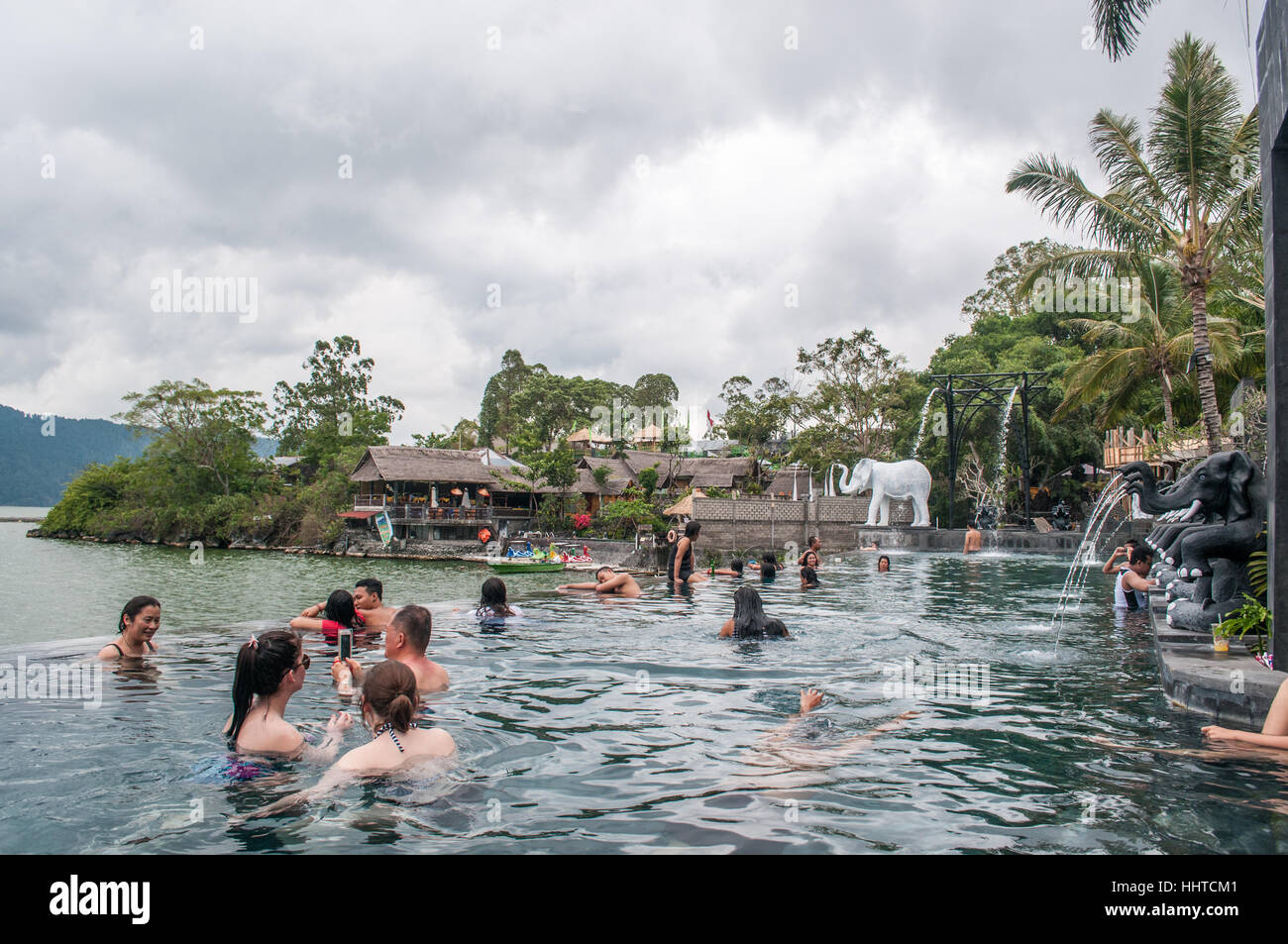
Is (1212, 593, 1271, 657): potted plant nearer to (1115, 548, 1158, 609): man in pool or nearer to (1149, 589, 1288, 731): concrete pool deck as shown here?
(1149, 589, 1288, 731): concrete pool deck

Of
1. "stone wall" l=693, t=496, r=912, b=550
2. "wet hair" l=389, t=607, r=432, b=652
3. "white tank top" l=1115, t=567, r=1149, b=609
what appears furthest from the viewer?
→ "stone wall" l=693, t=496, r=912, b=550

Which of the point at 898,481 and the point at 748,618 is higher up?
the point at 898,481

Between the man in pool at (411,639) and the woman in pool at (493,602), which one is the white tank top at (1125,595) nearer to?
the woman in pool at (493,602)

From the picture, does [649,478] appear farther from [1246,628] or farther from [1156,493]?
[1246,628]

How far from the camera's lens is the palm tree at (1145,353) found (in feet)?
80.6

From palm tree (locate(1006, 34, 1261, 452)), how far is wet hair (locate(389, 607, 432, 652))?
15619 millimetres

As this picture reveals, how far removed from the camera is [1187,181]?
16219 mm

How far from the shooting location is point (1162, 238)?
57.3 feet

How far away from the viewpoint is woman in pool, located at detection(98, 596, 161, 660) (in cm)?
810

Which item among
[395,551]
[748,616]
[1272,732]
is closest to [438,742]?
[1272,732]

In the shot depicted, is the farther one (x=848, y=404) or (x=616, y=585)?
(x=848, y=404)

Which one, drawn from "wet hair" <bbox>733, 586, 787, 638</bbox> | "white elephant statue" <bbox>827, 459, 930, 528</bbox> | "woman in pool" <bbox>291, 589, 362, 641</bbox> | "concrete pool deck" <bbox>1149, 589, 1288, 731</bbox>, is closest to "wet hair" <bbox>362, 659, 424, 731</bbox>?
"woman in pool" <bbox>291, 589, 362, 641</bbox>

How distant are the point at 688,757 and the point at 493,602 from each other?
6.50 metres

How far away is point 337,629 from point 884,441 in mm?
44561
